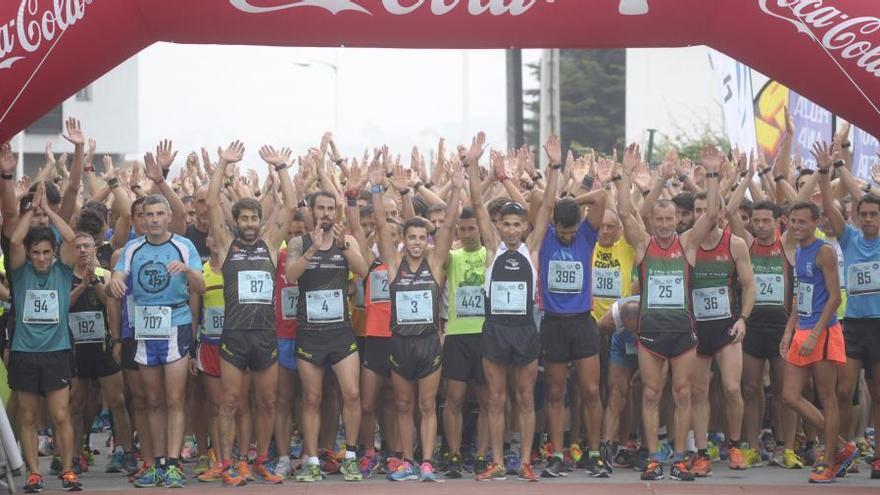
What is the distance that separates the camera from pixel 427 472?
1215 centimetres

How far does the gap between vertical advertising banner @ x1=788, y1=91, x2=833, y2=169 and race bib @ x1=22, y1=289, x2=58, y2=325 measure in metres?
8.57

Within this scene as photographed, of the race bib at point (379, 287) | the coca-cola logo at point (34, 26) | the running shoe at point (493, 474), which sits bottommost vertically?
the running shoe at point (493, 474)

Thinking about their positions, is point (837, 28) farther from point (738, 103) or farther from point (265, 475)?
point (738, 103)

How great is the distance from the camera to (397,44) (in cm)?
1107

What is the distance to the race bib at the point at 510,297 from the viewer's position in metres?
12.2

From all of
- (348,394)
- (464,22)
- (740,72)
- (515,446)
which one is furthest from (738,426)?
(740,72)

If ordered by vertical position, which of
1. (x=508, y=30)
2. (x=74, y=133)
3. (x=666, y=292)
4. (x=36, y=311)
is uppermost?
(x=508, y=30)

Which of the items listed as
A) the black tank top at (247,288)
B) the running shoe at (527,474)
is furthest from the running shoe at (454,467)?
the black tank top at (247,288)

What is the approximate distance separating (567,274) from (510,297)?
516mm

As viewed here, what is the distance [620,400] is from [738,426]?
95cm

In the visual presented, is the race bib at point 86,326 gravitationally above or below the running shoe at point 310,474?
above

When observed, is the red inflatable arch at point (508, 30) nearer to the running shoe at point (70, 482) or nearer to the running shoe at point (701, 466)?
the running shoe at point (70, 482)

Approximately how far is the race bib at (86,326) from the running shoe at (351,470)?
209 centimetres

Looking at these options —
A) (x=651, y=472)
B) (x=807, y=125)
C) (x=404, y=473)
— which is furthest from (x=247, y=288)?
(x=807, y=125)
